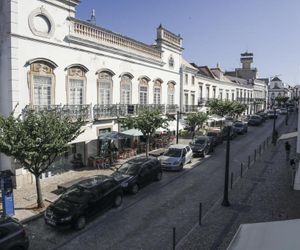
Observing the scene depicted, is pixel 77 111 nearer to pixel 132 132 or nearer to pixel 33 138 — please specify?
pixel 132 132

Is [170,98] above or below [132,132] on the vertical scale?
above

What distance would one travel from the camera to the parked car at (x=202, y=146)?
25.3m

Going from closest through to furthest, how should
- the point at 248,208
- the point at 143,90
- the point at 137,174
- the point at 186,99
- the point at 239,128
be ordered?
the point at 248,208, the point at 137,174, the point at 143,90, the point at 186,99, the point at 239,128

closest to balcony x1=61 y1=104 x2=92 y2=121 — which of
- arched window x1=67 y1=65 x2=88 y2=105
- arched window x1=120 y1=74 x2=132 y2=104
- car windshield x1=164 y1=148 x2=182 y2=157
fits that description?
arched window x1=67 y1=65 x2=88 y2=105

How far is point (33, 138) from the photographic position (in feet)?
40.8

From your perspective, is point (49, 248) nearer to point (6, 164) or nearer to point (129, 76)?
point (6, 164)

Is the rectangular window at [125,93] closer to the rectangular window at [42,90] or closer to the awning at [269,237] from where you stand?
→ the rectangular window at [42,90]

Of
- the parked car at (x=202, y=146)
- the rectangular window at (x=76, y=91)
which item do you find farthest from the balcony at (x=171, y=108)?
the rectangular window at (x=76, y=91)

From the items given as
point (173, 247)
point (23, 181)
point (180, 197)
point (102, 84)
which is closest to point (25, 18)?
point (102, 84)

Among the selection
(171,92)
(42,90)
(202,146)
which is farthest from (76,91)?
(171,92)

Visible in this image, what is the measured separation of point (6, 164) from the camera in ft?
53.8

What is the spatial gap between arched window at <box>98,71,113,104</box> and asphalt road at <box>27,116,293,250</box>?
769 centimetres

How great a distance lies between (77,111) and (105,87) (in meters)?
3.99

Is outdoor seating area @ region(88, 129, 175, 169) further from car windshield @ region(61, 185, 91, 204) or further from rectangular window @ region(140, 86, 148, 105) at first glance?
car windshield @ region(61, 185, 91, 204)
